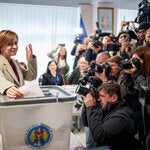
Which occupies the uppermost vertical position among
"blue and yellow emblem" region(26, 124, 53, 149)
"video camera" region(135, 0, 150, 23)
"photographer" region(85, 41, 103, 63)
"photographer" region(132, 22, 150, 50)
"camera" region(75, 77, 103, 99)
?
"video camera" region(135, 0, 150, 23)

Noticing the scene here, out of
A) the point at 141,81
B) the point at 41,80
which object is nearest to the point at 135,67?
the point at 141,81

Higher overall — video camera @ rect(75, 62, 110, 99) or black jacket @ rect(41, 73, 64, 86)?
video camera @ rect(75, 62, 110, 99)

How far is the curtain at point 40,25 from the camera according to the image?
604 cm

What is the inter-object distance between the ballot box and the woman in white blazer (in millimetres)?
115

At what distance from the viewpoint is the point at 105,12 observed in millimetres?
6027

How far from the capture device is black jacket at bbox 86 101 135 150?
1545 mm

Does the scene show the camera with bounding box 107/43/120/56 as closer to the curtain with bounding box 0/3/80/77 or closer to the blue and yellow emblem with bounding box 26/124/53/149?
the blue and yellow emblem with bounding box 26/124/53/149

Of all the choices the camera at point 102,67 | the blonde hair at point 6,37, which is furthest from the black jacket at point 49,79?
the blonde hair at point 6,37

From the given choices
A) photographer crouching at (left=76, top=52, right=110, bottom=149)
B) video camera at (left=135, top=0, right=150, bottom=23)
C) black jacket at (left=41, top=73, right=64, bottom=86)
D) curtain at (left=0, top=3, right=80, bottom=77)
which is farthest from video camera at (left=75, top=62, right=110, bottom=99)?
curtain at (left=0, top=3, right=80, bottom=77)

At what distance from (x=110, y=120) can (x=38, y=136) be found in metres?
0.71

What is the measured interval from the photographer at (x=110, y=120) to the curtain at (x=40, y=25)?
4.65 m

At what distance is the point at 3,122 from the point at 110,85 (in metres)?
0.95

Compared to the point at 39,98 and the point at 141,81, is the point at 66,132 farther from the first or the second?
the point at 141,81

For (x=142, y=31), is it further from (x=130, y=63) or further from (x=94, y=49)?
(x=94, y=49)
